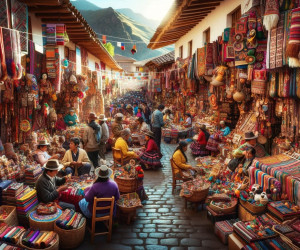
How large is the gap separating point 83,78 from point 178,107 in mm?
9294

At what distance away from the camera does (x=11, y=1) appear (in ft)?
20.1

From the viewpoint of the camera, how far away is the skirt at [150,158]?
895cm

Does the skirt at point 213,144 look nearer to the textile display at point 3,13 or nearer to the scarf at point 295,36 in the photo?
the scarf at point 295,36

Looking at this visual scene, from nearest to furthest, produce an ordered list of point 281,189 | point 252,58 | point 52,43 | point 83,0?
point 281,189 → point 252,58 → point 52,43 → point 83,0

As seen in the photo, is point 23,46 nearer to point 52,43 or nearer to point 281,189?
point 52,43

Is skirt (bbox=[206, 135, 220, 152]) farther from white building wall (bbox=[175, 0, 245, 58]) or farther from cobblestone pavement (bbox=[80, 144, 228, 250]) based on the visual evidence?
white building wall (bbox=[175, 0, 245, 58])

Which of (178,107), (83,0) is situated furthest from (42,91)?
(83,0)

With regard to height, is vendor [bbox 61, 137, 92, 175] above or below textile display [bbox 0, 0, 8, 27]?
below

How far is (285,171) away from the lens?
16.1 feet

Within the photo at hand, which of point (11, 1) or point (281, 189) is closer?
point (281, 189)

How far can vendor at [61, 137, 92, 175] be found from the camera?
655 cm

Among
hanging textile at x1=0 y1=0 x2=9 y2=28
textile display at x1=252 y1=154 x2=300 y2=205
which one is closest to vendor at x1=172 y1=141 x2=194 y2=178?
textile display at x1=252 y1=154 x2=300 y2=205

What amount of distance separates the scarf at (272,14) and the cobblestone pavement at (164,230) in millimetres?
4036

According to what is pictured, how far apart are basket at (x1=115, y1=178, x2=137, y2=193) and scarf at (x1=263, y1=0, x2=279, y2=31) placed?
4151mm
